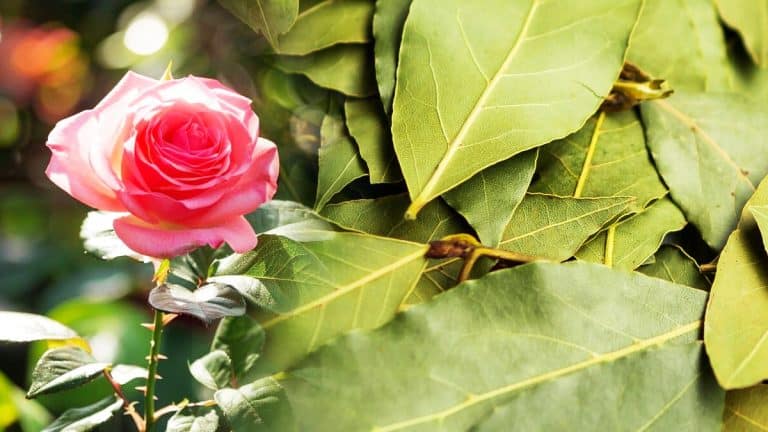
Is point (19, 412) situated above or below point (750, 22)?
below

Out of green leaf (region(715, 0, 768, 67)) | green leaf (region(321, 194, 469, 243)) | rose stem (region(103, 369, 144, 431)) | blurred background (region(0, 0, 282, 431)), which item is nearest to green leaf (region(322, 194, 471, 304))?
green leaf (region(321, 194, 469, 243))

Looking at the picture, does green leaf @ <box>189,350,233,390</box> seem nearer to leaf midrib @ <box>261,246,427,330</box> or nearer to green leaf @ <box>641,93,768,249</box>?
leaf midrib @ <box>261,246,427,330</box>

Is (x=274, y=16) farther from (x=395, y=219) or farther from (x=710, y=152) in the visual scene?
(x=710, y=152)

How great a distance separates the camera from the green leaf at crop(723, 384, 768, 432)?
11.3 inches

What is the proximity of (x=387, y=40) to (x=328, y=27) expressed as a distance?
0.03 metres

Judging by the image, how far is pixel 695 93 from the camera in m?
0.37

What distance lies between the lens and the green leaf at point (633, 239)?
300mm

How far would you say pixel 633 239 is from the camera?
0.31 m

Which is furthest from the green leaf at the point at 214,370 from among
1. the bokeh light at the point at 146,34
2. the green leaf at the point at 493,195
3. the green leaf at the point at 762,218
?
the bokeh light at the point at 146,34

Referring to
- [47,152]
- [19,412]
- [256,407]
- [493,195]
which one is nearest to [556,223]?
[493,195]

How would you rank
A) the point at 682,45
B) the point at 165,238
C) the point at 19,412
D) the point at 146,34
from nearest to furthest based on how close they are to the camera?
the point at 165,238
the point at 682,45
the point at 19,412
the point at 146,34

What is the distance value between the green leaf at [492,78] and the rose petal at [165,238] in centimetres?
7

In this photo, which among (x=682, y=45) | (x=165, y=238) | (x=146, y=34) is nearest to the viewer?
(x=165, y=238)

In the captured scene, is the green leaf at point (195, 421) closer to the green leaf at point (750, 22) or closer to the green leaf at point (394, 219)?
the green leaf at point (394, 219)
